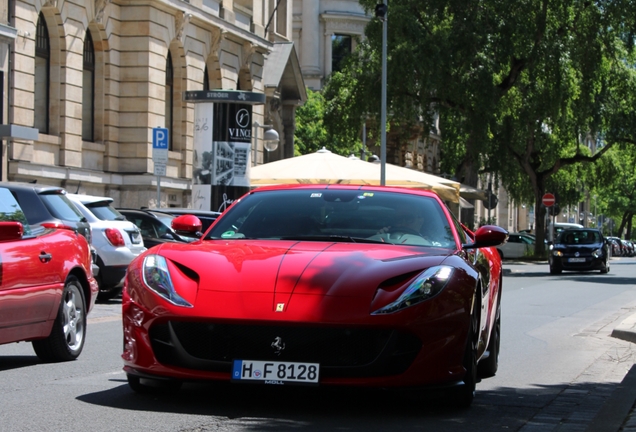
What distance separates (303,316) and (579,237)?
3525 cm

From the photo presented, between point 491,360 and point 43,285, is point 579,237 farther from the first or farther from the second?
point 43,285

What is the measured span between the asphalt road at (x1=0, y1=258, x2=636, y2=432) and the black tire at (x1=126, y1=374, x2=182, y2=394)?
0.04 metres

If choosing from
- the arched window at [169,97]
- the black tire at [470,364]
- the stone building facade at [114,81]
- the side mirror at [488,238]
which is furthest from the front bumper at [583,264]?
the black tire at [470,364]

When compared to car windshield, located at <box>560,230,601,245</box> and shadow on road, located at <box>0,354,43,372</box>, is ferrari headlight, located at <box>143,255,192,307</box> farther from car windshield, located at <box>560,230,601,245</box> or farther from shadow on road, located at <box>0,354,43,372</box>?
car windshield, located at <box>560,230,601,245</box>

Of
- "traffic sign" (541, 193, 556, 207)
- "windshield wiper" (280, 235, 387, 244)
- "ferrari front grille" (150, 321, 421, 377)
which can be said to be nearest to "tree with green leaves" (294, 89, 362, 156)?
"traffic sign" (541, 193, 556, 207)

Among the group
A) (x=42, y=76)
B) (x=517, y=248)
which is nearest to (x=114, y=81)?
(x=42, y=76)

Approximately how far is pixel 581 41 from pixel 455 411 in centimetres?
3426

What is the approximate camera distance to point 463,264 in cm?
714

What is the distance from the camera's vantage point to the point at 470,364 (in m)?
6.95

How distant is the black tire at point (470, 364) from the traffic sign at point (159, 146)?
52.7ft

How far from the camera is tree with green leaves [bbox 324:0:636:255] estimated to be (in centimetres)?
3900

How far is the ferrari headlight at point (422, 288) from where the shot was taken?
21.4ft

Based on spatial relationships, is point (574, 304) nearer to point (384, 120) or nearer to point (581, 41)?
point (384, 120)

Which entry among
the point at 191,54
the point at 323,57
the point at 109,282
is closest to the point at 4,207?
the point at 109,282
